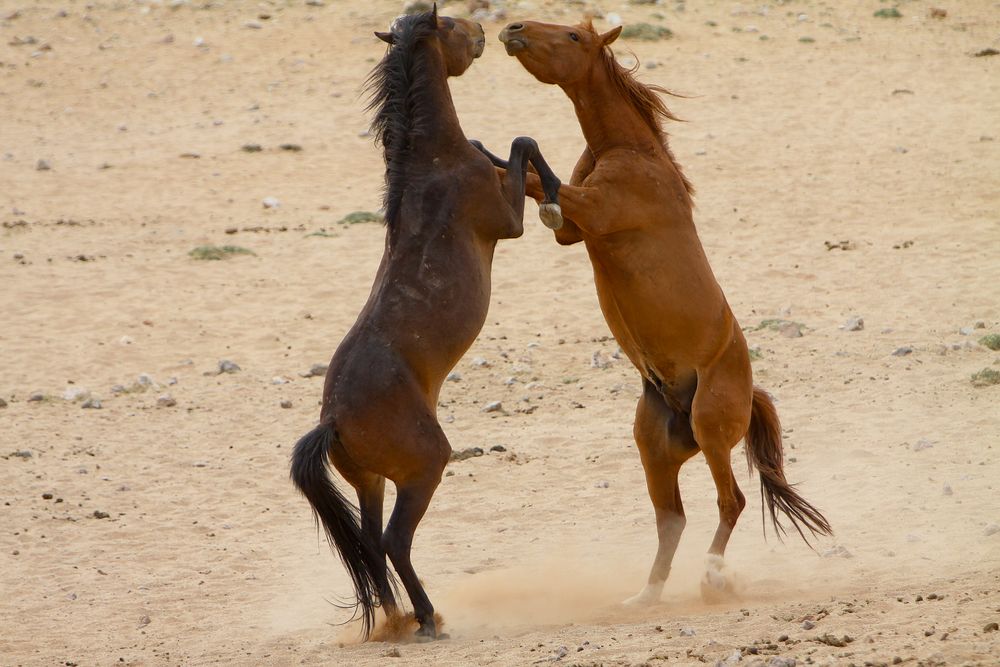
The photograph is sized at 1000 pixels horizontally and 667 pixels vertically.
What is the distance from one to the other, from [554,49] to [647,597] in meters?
2.65

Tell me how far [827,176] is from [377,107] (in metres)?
9.56

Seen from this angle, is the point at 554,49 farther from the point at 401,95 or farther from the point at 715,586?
the point at 715,586

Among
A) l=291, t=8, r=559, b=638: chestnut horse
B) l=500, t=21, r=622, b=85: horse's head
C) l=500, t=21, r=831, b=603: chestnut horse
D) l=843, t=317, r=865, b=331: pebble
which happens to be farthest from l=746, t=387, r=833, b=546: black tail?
l=843, t=317, r=865, b=331: pebble

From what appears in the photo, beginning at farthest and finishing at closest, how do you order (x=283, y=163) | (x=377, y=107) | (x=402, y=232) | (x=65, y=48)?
(x=65, y=48)
(x=283, y=163)
(x=377, y=107)
(x=402, y=232)

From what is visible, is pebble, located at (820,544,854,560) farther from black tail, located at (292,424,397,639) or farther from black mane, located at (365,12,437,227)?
black mane, located at (365,12,437,227)

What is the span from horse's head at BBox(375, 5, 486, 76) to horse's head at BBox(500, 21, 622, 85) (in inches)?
6.4

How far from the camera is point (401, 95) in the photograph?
237 inches

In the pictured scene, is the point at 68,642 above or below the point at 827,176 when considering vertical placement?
below

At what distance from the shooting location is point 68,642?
19.4 feet

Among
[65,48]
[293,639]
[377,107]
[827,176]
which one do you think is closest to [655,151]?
[377,107]

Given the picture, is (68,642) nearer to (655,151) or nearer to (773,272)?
(655,151)

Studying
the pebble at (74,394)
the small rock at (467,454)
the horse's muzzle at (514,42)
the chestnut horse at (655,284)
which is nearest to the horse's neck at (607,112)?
the chestnut horse at (655,284)

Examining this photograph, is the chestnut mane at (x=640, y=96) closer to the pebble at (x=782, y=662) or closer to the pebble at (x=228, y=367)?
the pebble at (x=782, y=662)

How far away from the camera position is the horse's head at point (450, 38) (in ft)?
20.0
